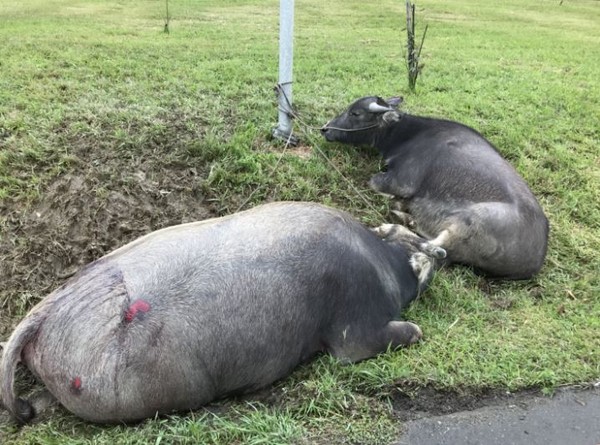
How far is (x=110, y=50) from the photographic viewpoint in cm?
901

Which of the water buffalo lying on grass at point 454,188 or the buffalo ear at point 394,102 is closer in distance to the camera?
the water buffalo lying on grass at point 454,188

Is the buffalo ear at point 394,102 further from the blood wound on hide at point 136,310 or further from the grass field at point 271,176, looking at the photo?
the blood wound on hide at point 136,310

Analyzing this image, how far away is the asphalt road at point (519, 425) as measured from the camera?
11.3 feet

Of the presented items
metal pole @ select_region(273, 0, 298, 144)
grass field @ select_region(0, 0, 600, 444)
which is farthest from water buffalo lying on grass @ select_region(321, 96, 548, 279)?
metal pole @ select_region(273, 0, 298, 144)

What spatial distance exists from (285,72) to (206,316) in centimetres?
349

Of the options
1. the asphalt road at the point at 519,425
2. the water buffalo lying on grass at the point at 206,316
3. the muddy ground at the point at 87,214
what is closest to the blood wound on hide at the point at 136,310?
the water buffalo lying on grass at the point at 206,316

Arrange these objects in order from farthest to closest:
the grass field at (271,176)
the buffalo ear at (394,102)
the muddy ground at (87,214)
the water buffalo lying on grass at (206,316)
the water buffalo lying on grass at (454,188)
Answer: the buffalo ear at (394,102), the water buffalo lying on grass at (454,188), the muddy ground at (87,214), the grass field at (271,176), the water buffalo lying on grass at (206,316)

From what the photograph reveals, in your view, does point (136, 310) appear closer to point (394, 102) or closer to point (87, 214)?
point (87, 214)

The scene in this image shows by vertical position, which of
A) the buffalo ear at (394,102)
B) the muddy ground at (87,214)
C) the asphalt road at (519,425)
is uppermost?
the buffalo ear at (394,102)

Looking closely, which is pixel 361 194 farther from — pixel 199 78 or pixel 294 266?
pixel 199 78

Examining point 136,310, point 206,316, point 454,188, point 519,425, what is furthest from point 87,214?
point 519,425

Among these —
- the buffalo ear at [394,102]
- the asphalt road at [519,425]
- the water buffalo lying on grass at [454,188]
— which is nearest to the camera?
the asphalt road at [519,425]

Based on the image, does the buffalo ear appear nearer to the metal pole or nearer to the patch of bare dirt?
the metal pole

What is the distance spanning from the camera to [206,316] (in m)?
3.45
